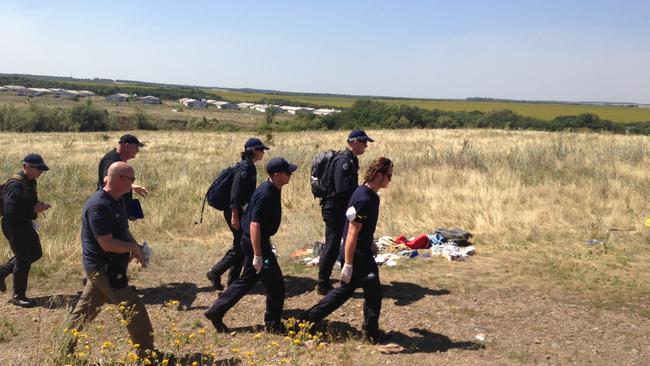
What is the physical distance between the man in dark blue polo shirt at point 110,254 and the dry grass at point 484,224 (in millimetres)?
1167

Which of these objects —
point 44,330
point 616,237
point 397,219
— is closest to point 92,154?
point 397,219

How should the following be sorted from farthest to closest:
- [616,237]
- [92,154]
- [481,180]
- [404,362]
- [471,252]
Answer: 1. [92,154]
2. [481,180]
3. [616,237]
4. [471,252]
5. [404,362]

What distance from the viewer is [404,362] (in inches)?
176

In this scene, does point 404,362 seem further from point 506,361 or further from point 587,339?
point 587,339

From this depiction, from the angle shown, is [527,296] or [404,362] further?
[527,296]

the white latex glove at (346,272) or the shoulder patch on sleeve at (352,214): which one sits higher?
the shoulder patch on sleeve at (352,214)

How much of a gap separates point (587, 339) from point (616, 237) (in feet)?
13.2

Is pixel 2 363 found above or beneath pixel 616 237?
beneath

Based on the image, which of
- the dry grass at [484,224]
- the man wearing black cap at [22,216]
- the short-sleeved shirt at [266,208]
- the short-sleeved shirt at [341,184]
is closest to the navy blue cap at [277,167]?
the short-sleeved shirt at [266,208]

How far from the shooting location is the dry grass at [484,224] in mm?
6391

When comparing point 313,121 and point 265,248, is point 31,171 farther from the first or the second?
point 313,121

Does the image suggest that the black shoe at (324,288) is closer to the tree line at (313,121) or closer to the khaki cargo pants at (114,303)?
the khaki cargo pants at (114,303)

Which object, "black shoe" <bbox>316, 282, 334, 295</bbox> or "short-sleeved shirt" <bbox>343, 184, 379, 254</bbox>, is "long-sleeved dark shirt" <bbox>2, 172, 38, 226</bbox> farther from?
"short-sleeved shirt" <bbox>343, 184, 379, 254</bbox>

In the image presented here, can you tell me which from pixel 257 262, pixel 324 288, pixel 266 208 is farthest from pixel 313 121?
pixel 257 262
